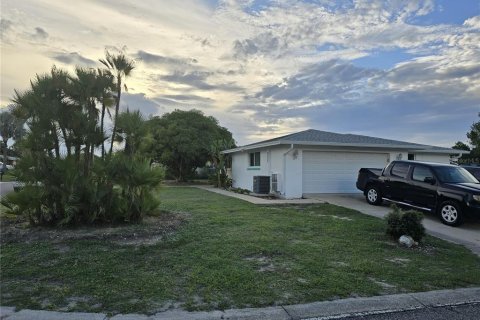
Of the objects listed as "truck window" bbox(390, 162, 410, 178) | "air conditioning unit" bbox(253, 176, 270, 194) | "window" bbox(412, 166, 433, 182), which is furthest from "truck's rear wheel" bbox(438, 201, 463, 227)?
"air conditioning unit" bbox(253, 176, 270, 194)

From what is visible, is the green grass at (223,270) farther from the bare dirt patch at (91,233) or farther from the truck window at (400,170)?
the truck window at (400,170)

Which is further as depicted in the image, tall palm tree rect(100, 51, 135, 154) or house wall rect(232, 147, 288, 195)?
house wall rect(232, 147, 288, 195)

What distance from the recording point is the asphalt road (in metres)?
4.10

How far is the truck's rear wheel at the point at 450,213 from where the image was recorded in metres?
9.94

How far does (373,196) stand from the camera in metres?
13.5

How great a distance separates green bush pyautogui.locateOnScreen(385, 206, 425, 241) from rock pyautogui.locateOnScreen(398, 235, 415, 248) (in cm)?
16

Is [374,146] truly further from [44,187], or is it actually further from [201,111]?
[201,111]

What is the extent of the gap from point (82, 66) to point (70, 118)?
1.23 meters

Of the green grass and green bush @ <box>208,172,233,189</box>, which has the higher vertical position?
green bush @ <box>208,172,233,189</box>

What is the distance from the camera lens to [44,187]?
782 cm

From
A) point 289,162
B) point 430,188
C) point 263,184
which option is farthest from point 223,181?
Answer: point 430,188

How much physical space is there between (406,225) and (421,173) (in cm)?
465

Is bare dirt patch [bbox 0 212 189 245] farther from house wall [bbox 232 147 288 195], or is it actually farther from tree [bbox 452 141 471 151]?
tree [bbox 452 141 471 151]

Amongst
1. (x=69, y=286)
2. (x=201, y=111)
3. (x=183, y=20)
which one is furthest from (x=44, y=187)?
(x=201, y=111)
